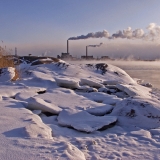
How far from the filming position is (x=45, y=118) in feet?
11.8

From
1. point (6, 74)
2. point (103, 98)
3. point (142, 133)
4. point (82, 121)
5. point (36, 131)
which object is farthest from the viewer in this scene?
point (6, 74)

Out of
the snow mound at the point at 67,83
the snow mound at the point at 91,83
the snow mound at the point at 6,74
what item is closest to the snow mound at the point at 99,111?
the snow mound at the point at 67,83

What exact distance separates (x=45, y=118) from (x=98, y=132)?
0.90 m

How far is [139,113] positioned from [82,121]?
0.88 m

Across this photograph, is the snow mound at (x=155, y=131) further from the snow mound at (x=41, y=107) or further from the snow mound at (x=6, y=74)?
the snow mound at (x=6, y=74)

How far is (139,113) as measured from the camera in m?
3.61

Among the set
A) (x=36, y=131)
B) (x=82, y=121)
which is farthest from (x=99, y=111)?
(x=36, y=131)

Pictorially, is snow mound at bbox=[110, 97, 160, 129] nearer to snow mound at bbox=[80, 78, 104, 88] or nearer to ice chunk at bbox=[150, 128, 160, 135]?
ice chunk at bbox=[150, 128, 160, 135]

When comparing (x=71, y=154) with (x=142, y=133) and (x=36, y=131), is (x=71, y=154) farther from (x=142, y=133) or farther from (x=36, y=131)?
(x=142, y=133)

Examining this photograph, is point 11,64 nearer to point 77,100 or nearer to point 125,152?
point 77,100

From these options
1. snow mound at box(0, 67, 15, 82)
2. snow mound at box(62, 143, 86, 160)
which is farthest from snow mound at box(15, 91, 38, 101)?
snow mound at box(62, 143, 86, 160)

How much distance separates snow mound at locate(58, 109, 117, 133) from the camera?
311 cm

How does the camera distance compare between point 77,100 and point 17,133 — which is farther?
point 77,100

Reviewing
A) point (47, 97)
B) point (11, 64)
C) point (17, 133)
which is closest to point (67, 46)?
point (11, 64)
